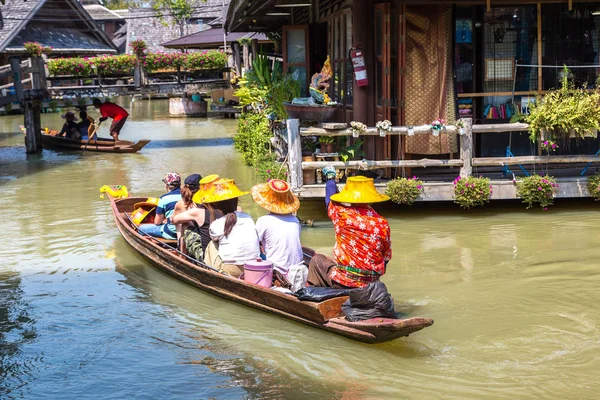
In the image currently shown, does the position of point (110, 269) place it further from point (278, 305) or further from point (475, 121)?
point (475, 121)

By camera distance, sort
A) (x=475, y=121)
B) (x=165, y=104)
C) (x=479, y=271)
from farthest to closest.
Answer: (x=165, y=104)
(x=475, y=121)
(x=479, y=271)

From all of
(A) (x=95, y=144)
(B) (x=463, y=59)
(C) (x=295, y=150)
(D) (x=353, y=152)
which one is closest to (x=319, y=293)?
(C) (x=295, y=150)

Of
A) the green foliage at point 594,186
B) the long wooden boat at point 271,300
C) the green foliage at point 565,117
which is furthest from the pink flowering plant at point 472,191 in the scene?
the long wooden boat at point 271,300

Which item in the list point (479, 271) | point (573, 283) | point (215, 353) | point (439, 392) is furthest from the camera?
point (479, 271)

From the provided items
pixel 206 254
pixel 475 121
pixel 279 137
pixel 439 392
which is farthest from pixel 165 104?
pixel 439 392

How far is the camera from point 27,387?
677cm

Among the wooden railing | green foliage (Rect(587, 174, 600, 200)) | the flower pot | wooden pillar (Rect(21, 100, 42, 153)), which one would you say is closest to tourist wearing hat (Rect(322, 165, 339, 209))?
the wooden railing

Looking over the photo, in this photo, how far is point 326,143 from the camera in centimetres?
1349

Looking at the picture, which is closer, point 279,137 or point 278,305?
point 278,305

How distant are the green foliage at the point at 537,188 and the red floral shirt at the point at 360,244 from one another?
4989mm

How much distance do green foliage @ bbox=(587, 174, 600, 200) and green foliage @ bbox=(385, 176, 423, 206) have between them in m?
2.50

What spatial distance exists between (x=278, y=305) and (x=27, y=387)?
2.42 meters

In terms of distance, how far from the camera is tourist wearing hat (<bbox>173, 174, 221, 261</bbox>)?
922cm

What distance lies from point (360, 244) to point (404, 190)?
459 cm
